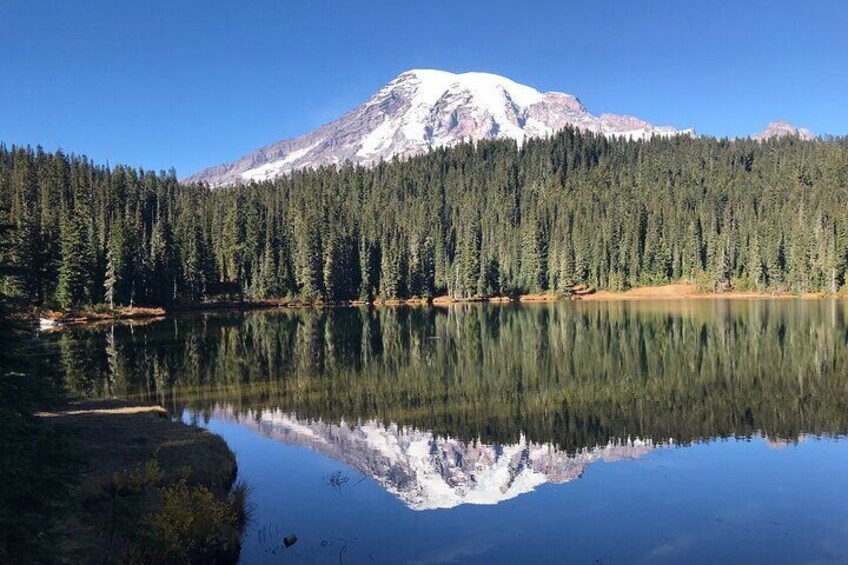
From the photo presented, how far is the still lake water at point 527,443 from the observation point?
17484 mm

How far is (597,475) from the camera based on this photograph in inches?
907

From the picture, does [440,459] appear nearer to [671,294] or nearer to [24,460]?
[24,460]

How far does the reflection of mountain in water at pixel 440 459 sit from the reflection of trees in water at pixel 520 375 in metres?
1.37

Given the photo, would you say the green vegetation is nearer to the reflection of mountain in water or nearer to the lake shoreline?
the reflection of mountain in water

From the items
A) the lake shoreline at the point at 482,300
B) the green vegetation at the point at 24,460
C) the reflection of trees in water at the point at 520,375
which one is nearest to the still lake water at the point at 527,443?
the reflection of trees in water at the point at 520,375

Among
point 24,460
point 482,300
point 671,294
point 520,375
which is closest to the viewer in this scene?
point 24,460

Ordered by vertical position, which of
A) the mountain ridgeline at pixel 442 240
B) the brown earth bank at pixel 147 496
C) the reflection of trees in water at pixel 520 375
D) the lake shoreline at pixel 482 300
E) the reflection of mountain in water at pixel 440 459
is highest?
the mountain ridgeline at pixel 442 240

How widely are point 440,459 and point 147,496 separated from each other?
11.5m

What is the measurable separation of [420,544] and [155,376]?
3272cm

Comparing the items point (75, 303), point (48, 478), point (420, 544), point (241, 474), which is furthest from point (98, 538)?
point (75, 303)

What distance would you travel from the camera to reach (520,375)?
42906 mm

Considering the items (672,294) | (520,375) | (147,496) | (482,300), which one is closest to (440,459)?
(147,496)

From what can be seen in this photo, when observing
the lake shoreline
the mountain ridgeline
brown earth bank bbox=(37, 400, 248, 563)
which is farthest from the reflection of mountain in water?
the mountain ridgeline

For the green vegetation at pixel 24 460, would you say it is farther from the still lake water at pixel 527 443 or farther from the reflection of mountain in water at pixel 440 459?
the reflection of mountain in water at pixel 440 459
